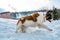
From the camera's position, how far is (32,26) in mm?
1544

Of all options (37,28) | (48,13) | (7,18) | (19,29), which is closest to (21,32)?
(19,29)

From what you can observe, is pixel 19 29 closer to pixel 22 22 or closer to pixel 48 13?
pixel 22 22

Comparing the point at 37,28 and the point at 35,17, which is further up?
the point at 35,17

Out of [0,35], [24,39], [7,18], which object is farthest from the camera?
[7,18]

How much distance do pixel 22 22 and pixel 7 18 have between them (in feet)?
2.37

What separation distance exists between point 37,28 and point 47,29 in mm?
93

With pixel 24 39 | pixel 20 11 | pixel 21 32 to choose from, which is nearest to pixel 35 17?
pixel 21 32

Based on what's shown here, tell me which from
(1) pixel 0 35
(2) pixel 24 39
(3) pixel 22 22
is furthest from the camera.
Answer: (3) pixel 22 22

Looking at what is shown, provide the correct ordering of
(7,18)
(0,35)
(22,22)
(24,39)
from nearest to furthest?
(24,39) → (0,35) → (22,22) → (7,18)

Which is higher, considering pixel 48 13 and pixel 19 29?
pixel 48 13

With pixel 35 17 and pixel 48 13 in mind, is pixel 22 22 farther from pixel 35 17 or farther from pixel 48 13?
pixel 48 13

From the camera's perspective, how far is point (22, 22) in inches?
59.3

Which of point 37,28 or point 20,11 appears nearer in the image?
point 37,28

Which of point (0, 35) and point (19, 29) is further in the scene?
point (19, 29)
